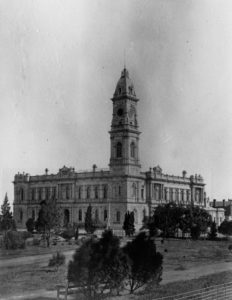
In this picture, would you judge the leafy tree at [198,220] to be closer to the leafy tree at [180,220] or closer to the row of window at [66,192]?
the leafy tree at [180,220]

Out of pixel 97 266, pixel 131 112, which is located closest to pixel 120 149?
pixel 131 112

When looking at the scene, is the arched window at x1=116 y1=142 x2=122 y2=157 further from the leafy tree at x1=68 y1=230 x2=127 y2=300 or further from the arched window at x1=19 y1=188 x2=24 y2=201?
the leafy tree at x1=68 y1=230 x2=127 y2=300

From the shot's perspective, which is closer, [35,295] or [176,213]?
[35,295]

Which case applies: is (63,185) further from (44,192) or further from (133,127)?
(133,127)

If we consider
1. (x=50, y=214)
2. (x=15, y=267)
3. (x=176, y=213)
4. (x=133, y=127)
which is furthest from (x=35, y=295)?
(x=133, y=127)

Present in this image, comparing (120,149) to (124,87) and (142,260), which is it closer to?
(124,87)

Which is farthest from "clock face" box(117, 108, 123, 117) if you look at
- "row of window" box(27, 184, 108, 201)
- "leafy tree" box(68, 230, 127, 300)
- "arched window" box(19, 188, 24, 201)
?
"leafy tree" box(68, 230, 127, 300)
